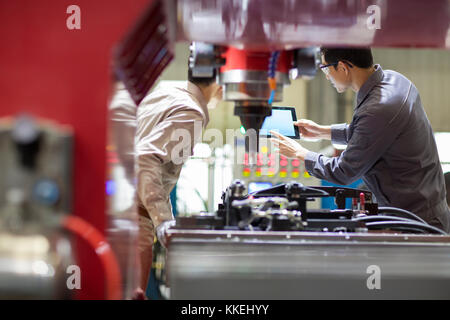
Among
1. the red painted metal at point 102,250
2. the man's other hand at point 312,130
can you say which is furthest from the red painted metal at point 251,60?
the man's other hand at point 312,130

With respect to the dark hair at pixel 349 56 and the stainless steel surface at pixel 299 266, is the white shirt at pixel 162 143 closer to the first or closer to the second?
the dark hair at pixel 349 56

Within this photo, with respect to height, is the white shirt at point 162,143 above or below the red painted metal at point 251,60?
below

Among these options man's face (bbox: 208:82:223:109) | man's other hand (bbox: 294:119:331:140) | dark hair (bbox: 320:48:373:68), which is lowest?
man's other hand (bbox: 294:119:331:140)

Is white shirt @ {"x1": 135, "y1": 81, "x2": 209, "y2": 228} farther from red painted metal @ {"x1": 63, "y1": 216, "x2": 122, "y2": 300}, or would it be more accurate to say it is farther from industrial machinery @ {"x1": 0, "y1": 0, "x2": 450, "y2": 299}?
red painted metal @ {"x1": 63, "y1": 216, "x2": 122, "y2": 300}

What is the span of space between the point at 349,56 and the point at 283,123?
34 cm

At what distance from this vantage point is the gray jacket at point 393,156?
6.56 ft

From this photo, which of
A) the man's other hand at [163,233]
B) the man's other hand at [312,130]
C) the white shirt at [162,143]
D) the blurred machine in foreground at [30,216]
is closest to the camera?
the blurred machine in foreground at [30,216]

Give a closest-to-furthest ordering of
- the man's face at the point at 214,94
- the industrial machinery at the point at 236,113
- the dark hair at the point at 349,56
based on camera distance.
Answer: the industrial machinery at the point at 236,113 < the dark hair at the point at 349,56 < the man's face at the point at 214,94

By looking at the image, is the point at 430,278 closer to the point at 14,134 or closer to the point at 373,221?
the point at 373,221

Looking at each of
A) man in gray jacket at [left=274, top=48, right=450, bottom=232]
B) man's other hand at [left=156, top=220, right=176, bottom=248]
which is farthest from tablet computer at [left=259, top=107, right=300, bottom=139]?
man's other hand at [left=156, top=220, right=176, bottom=248]

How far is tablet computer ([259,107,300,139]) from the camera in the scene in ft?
7.36

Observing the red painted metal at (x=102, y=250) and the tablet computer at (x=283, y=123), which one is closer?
the red painted metal at (x=102, y=250)

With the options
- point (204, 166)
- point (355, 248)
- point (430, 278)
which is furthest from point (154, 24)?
point (204, 166)

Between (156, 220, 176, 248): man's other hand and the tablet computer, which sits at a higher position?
the tablet computer
